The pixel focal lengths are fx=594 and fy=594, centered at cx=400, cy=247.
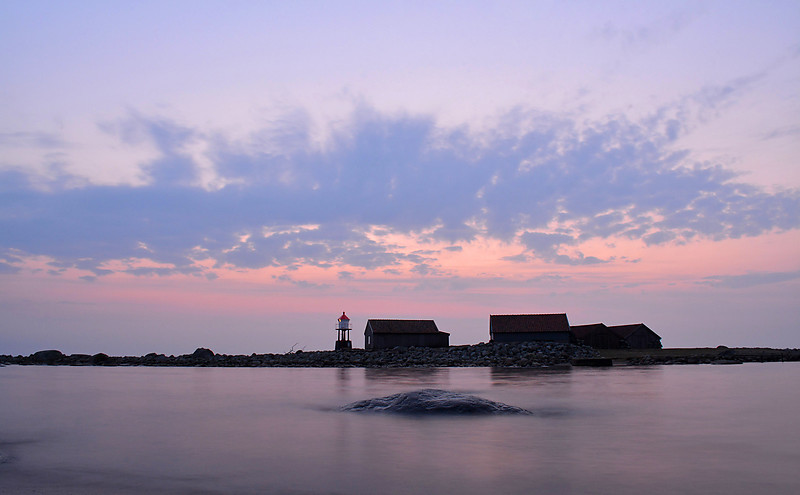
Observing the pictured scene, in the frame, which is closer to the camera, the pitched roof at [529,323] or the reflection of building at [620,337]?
the pitched roof at [529,323]

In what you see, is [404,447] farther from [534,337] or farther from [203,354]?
[203,354]

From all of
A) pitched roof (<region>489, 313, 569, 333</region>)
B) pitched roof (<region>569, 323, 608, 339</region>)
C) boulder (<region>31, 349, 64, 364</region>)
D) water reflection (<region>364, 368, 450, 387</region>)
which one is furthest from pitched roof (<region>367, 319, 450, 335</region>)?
boulder (<region>31, 349, 64, 364</region>)

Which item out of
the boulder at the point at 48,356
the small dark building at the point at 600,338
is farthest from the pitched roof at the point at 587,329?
the boulder at the point at 48,356

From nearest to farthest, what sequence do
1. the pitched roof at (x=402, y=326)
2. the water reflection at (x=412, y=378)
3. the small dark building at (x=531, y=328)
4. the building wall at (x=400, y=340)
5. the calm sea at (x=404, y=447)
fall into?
the calm sea at (x=404, y=447) → the water reflection at (x=412, y=378) → the small dark building at (x=531, y=328) → the building wall at (x=400, y=340) → the pitched roof at (x=402, y=326)

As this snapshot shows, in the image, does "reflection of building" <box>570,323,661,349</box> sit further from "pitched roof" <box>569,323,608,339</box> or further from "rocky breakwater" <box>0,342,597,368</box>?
"rocky breakwater" <box>0,342,597,368</box>

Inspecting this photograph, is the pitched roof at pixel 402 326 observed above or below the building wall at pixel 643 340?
above

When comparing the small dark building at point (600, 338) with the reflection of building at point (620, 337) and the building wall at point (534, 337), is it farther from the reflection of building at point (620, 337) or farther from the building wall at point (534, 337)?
the building wall at point (534, 337)

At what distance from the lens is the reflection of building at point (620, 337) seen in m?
64.8

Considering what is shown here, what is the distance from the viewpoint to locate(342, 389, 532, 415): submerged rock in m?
16.1

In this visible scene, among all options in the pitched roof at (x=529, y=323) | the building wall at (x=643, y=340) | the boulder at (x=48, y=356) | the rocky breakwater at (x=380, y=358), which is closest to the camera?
the rocky breakwater at (x=380, y=358)

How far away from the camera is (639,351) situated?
200ft

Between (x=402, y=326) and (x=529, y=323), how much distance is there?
13.4 m

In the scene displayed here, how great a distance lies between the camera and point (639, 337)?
6506 centimetres

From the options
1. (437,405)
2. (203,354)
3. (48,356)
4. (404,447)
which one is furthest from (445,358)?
(48,356)
